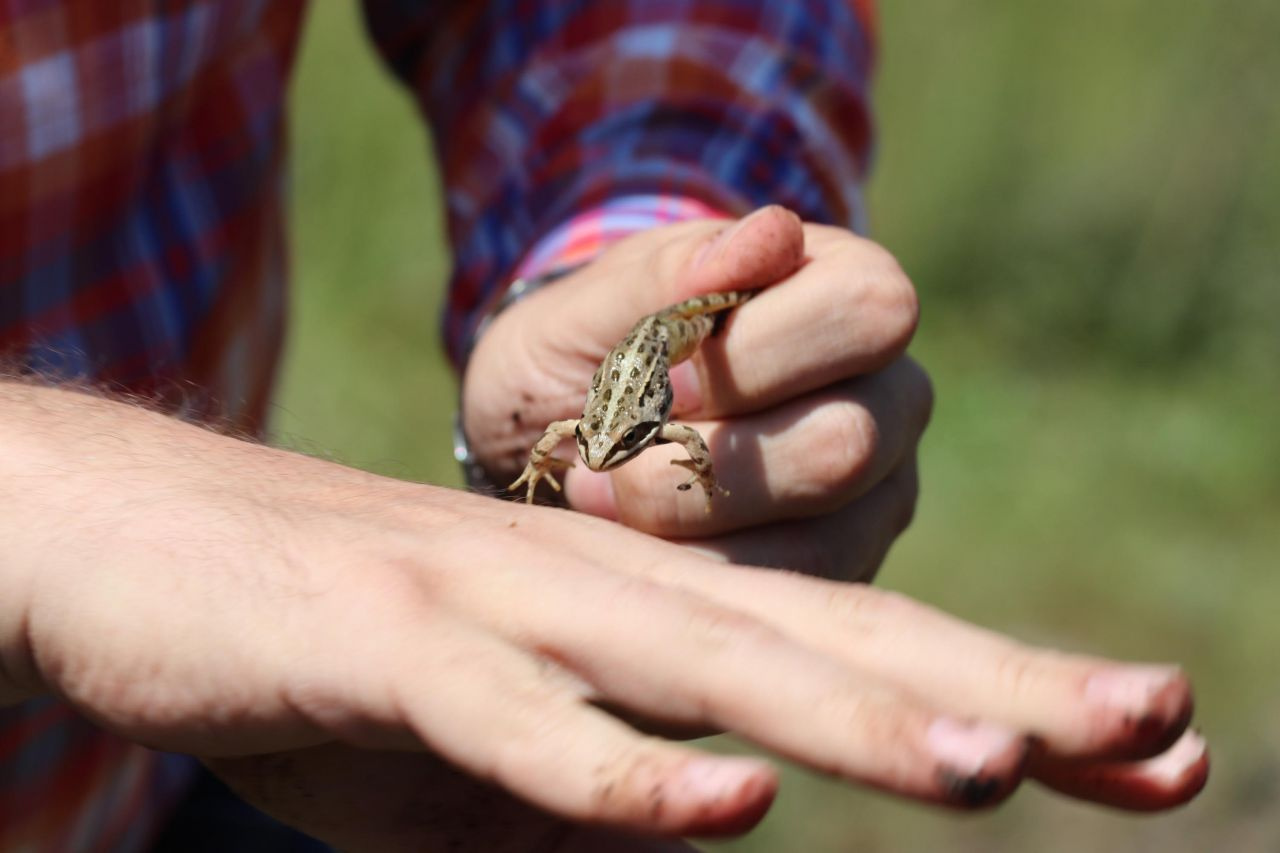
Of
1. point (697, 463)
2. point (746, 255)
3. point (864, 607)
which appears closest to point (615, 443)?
point (697, 463)

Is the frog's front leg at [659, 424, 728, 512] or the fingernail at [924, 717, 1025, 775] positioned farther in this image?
the frog's front leg at [659, 424, 728, 512]

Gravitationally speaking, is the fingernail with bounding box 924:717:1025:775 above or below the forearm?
above

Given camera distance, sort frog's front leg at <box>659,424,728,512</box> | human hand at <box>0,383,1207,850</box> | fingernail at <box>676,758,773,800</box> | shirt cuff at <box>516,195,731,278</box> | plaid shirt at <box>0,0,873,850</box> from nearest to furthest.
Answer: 1. fingernail at <box>676,758,773,800</box>
2. human hand at <box>0,383,1207,850</box>
3. frog's front leg at <box>659,424,728,512</box>
4. plaid shirt at <box>0,0,873,850</box>
5. shirt cuff at <box>516,195,731,278</box>

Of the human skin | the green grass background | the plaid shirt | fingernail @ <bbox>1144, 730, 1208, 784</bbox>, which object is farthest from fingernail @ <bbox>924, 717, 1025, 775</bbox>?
the green grass background

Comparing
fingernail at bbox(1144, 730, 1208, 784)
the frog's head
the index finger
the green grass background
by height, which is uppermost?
the index finger

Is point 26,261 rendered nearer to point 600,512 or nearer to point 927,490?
point 600,512

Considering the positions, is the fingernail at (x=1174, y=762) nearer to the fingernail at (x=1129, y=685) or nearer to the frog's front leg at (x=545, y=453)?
the fingernail at (x=1129, y=685)

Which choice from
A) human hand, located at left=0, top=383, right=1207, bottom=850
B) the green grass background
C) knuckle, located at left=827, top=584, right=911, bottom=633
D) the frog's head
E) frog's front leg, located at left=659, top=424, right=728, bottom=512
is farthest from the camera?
the green grass background

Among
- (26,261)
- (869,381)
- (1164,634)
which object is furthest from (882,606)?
(1164,634)

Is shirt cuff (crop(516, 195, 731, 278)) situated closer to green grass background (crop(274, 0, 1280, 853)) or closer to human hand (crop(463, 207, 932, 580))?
human hand (crop(463, 207, 932, 580))
